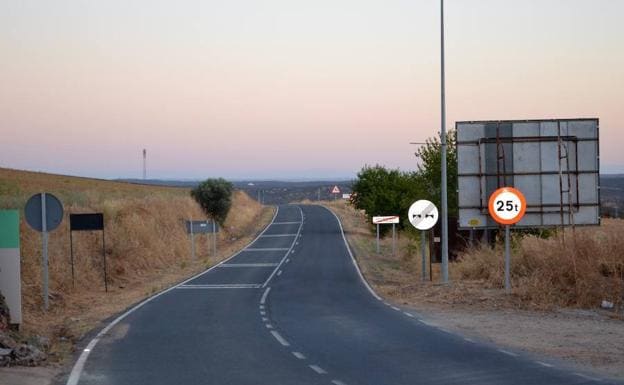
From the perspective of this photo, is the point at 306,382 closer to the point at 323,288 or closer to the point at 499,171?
the point at 499,171

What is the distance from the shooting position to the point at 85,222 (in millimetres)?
28703

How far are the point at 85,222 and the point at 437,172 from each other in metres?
19.7

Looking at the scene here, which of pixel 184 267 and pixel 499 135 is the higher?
pixel 499 135

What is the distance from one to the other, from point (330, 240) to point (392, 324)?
44.9 meters

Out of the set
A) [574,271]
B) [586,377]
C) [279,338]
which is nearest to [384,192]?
[574,271]

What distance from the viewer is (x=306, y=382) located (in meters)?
12.1

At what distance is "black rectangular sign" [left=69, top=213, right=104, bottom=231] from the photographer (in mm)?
28531

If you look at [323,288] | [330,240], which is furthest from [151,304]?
[330,240]

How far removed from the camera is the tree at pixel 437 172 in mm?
41688

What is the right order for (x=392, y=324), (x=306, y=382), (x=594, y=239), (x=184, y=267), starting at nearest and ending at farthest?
(x=306, y=382) < (x=392, y=324) < (x=594, y=239) < (x=184, y=267)

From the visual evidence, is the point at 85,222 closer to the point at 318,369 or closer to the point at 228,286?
the point at 228,286

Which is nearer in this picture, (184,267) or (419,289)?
(419,289)

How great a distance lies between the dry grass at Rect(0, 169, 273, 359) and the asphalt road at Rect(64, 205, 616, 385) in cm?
125

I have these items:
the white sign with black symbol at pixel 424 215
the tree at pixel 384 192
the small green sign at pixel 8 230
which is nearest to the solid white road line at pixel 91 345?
the small green sign at pixel 8 230
